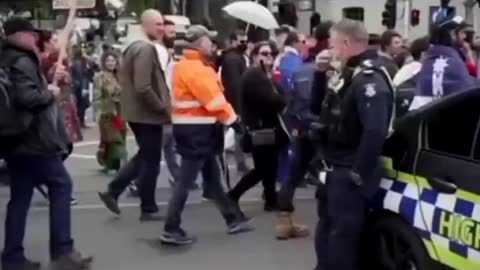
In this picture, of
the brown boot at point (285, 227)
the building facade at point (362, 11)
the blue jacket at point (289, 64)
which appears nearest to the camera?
the brown boot at point (285, 227)

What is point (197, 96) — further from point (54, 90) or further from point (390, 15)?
point (390, 15)

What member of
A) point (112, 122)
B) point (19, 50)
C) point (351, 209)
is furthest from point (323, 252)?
point (112, 122)

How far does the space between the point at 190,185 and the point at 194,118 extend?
57 centimetres

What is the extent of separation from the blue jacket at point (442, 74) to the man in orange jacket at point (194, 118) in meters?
1.56

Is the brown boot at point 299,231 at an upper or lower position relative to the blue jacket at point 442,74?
lower

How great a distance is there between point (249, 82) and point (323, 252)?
3.02 m

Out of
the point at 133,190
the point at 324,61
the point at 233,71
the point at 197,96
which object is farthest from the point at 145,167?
the point at 233,71

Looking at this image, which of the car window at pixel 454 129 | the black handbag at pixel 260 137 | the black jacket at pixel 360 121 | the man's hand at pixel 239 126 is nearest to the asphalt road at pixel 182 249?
the black handbag at pixel 260 137

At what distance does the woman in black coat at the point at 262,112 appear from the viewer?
9.86 m

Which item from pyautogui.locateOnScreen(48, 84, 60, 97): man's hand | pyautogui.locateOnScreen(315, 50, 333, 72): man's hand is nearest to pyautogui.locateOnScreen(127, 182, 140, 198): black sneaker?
pyautogui.locateOnScreen(48, 84, 60, 97): man's hand

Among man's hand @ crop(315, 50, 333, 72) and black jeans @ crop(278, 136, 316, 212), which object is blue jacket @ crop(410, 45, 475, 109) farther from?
man's hand @ crop(315, 50, 333, 72)

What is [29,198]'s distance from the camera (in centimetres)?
776

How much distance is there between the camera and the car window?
6207 mm

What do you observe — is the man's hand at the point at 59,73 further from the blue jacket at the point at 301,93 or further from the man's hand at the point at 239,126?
the blue jacket at the point at 301,93
